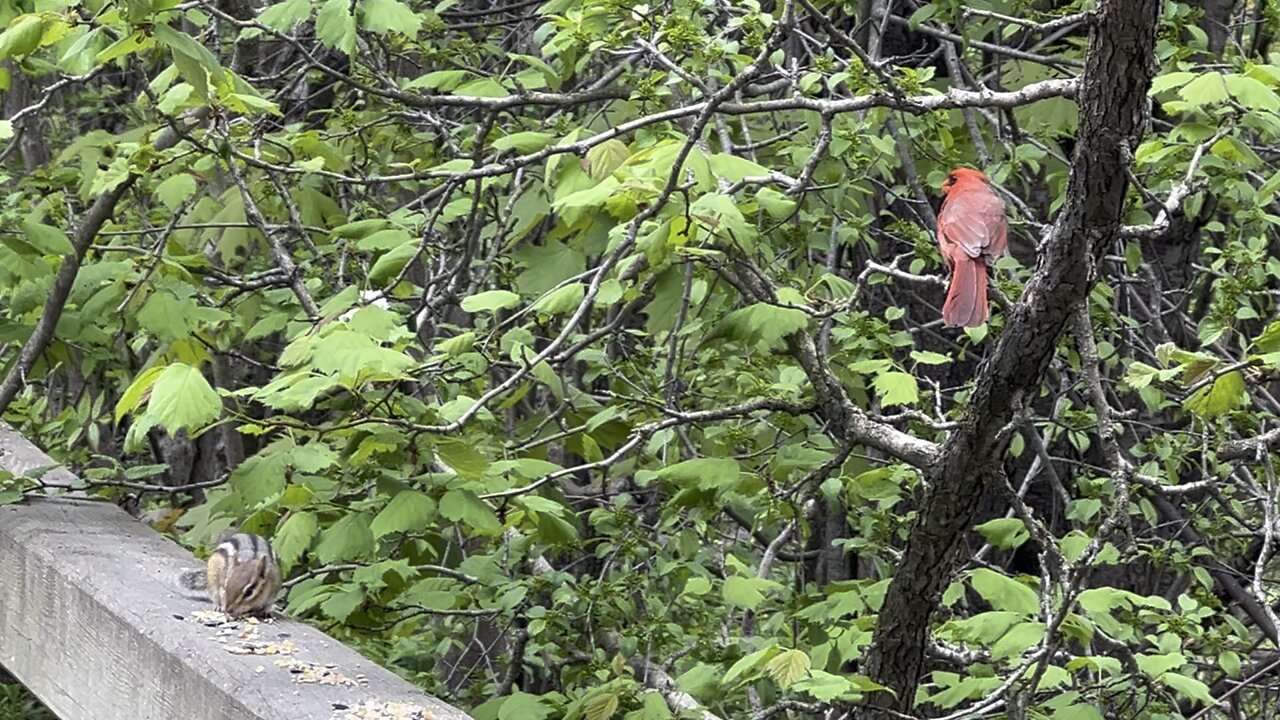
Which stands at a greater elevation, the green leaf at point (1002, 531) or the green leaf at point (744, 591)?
the green leaf at point (744, 591)

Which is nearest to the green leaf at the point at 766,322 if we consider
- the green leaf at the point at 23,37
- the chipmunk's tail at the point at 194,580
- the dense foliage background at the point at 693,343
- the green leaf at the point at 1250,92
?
the dense foliage background at the point at 693,343

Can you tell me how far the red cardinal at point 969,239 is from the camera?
126 inches

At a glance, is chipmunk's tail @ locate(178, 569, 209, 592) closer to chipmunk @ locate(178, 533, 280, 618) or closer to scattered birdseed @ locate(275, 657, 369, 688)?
chipmunk @ locate(178, 533, 280, 618)

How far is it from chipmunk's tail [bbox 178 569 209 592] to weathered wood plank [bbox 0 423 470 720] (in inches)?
0.8

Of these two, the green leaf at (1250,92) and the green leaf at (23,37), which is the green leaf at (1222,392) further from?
the green leaf at (23,37)

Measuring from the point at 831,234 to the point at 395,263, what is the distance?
46.2 inches

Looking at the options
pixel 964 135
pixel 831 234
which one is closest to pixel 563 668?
pixel 831 234

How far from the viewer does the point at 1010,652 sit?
2631 millimetres

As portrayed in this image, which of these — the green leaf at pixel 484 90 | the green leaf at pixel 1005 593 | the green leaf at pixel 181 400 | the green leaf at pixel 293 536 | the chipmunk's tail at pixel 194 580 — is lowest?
the green leaf at pixel 1005 593

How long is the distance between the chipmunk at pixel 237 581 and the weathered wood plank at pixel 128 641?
0.12ft

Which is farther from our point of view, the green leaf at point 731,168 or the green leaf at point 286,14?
the green leaf at point 286,14

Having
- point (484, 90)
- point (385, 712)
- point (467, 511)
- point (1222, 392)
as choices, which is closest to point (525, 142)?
point (484, 90)

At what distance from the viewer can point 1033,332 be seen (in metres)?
2.14

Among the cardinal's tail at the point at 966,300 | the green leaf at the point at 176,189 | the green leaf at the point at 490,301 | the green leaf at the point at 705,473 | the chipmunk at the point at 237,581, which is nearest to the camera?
the chipmunk at the point at 237,581
